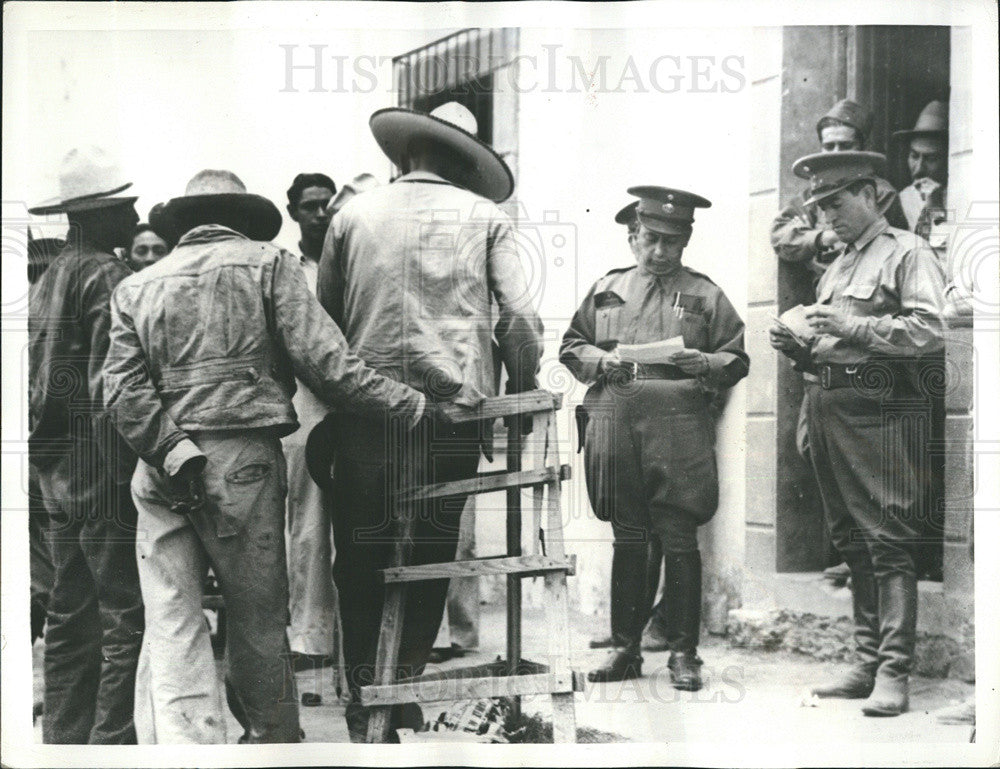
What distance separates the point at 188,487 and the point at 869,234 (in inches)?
110

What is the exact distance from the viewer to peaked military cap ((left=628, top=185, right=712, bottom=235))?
13.6 ft

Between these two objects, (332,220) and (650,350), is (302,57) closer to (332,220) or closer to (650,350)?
(332,220)

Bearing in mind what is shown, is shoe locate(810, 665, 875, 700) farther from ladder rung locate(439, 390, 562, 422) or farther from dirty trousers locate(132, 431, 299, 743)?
dirty trousers locate(132, 431, 299, 743)

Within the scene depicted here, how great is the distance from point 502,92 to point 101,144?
158 centimetres

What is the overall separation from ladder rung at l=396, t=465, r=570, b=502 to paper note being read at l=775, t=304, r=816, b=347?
1.05 m

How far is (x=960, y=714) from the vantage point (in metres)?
4.15

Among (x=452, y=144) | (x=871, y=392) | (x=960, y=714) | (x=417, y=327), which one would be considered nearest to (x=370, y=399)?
(x=417, y=327)

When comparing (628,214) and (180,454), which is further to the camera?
(628,214)

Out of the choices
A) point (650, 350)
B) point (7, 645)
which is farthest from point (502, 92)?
point (7, 645)

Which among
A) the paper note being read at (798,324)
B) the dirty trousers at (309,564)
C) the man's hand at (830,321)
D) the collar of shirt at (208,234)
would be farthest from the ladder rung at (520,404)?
the collar of shirt at (208,234)

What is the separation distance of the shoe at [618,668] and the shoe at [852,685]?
70cm

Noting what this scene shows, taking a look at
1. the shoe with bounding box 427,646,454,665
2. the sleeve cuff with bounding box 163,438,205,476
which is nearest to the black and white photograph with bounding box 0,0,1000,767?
the shoe with bounding box 427,646,454,665

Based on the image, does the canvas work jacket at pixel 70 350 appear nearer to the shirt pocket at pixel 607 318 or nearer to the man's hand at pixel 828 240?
the shirt pocket at pixel 607 318

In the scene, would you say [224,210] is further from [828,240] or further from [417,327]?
[828,240]
